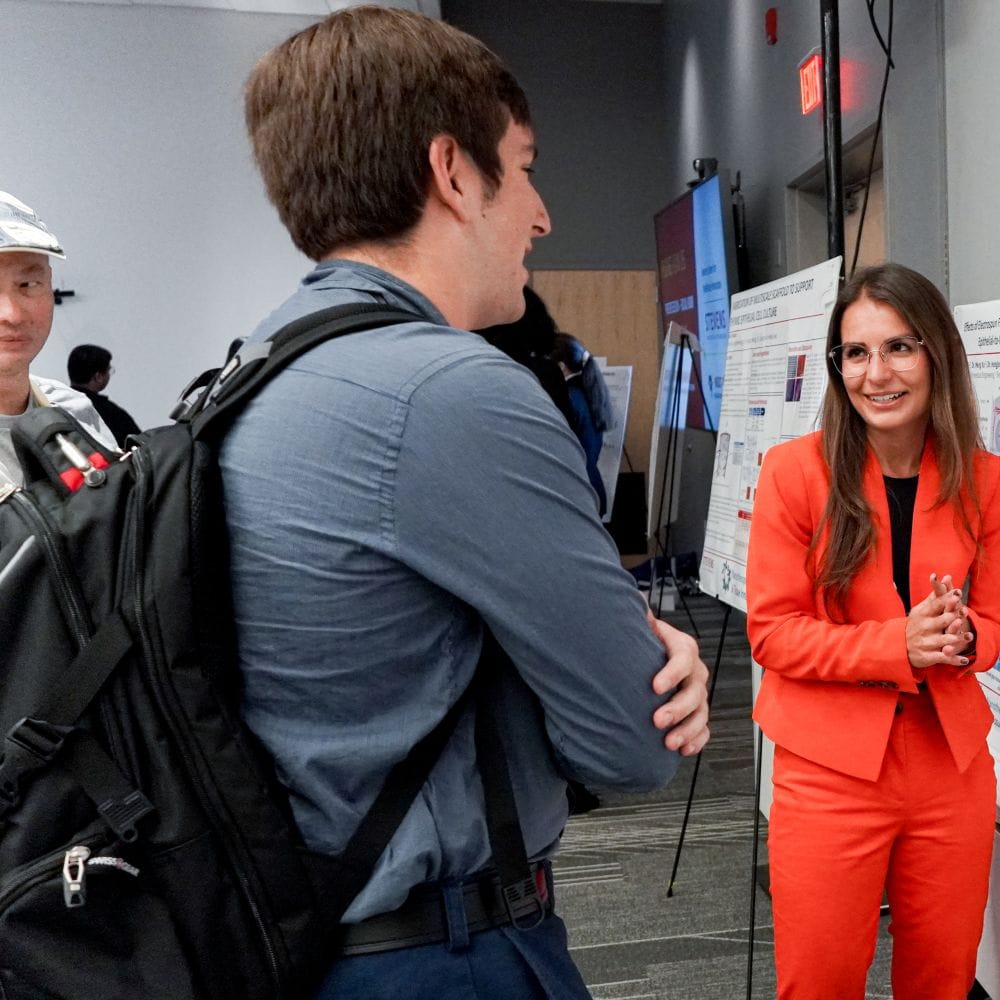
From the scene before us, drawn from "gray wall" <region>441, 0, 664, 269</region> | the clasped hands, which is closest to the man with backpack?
the clasped hands

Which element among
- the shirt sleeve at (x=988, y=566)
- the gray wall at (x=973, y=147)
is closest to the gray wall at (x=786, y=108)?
the gray wall at (x=973, y=147)

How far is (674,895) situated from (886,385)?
169 cm

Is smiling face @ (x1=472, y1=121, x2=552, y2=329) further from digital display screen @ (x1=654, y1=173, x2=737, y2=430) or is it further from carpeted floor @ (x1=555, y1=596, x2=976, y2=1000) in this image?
digital display screen @ (x1=654, y1=173, x2=737, y2=430)

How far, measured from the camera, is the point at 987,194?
8.68 feet

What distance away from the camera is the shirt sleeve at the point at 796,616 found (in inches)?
60.4

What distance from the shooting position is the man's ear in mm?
764

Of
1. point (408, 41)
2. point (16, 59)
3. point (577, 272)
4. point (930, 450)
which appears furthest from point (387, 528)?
point (577, 272)

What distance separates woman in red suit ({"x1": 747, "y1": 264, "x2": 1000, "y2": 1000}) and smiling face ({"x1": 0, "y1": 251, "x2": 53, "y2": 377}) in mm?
1313

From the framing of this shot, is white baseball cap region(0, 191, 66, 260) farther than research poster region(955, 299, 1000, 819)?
No

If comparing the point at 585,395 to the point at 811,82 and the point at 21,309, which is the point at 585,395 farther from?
the point at 21,309

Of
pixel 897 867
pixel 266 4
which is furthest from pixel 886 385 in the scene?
pixel 266 4

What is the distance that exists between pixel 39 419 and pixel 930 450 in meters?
1.46

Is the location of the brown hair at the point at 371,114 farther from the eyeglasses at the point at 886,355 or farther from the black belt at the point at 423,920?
the eyeglasses at the point at 886,355

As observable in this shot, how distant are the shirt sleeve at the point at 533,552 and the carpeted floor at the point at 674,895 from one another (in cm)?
182
